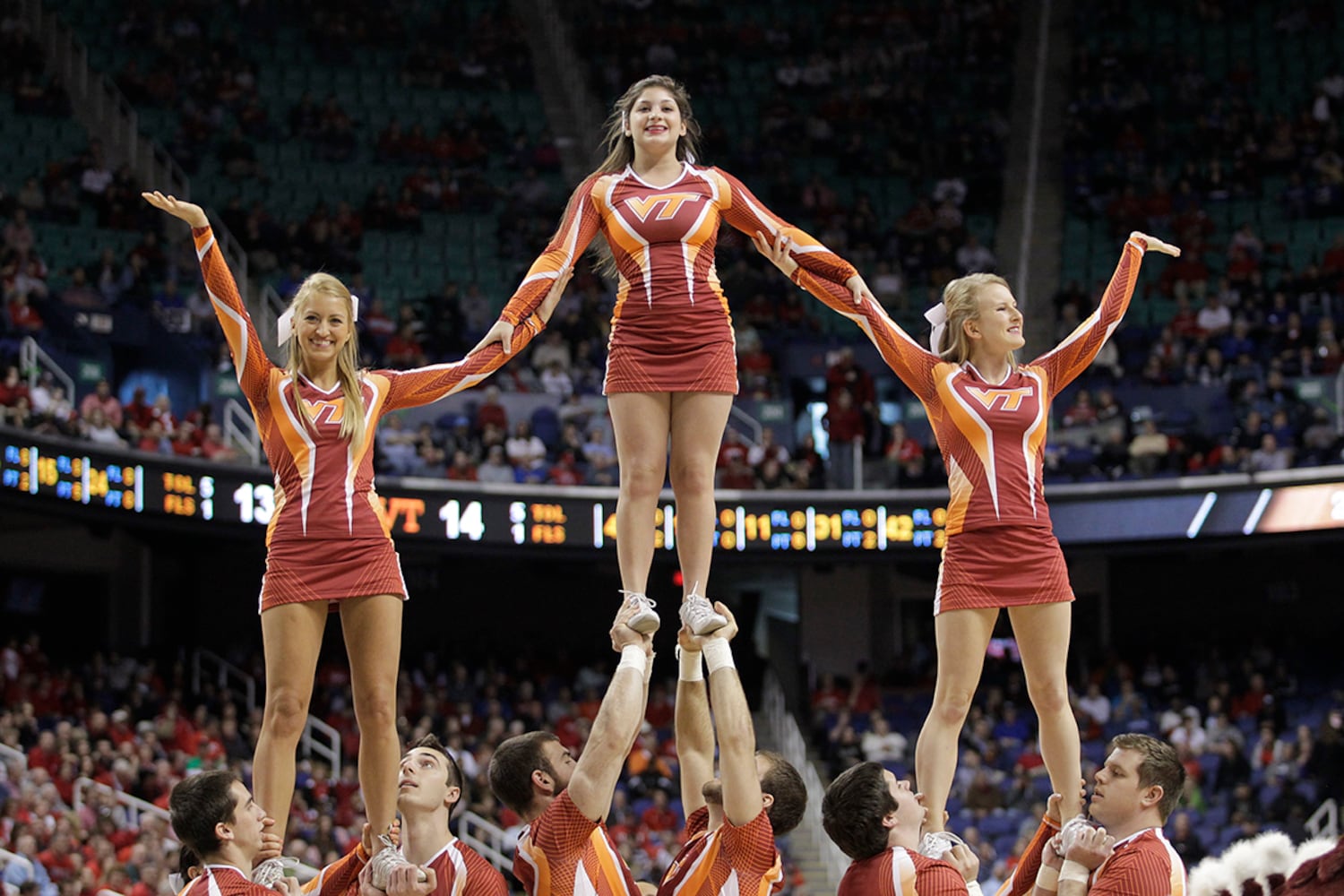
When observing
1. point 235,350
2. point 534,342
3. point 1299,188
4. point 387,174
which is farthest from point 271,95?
point 235,350

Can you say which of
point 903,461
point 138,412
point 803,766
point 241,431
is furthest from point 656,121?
point 803,766

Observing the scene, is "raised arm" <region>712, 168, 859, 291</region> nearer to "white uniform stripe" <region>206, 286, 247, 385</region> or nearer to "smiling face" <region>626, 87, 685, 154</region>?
"smiling face" <region>626, 87, 685, 154</region>

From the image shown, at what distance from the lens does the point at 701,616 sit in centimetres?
615

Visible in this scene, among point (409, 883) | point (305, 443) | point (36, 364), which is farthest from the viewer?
point (36, 364)

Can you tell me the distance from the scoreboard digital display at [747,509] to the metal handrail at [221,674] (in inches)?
96.0

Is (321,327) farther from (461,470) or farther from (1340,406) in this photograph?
(1340,406)

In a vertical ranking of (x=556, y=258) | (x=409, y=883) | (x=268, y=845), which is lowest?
(x=409, y=883)

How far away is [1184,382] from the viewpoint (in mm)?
18578

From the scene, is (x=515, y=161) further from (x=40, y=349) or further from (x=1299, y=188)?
(x=1299, y=188)

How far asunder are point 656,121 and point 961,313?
1.36m

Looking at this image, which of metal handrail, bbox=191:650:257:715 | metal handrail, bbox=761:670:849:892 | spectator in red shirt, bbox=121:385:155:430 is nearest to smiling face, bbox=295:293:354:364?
metal handrail, bbox=761:670:849:892

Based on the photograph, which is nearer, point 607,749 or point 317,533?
point 607,749

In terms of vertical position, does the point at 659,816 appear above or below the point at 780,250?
below

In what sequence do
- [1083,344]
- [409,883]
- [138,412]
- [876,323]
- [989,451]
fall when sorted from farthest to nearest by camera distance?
[138,412] → [1083,344] → [876,323] → [989,451] → [409,883]
